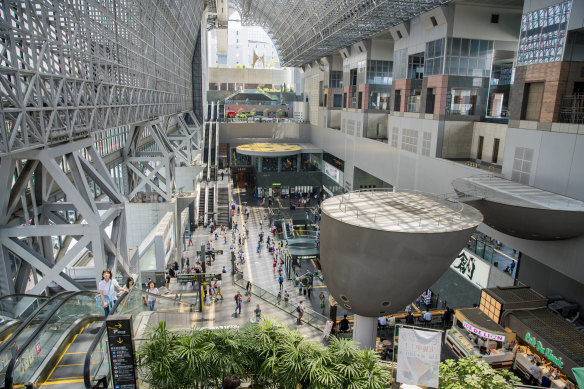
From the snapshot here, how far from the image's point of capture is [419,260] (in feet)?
36.8

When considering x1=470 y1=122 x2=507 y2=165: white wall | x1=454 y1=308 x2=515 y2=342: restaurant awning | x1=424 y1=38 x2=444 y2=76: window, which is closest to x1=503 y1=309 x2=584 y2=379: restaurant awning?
x1=454 y1=308 x2=515 y2=342: restaurant awning

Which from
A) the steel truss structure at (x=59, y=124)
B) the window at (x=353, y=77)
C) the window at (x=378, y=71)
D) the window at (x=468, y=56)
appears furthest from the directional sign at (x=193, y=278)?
the window at (x=353, y=77)

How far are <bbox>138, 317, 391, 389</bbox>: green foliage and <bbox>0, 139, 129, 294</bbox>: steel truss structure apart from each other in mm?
4070

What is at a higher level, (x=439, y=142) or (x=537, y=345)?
(x=439, y=142)

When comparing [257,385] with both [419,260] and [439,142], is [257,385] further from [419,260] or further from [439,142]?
[439,142]

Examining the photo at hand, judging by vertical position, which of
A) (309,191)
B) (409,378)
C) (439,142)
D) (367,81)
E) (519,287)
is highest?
(367,81)

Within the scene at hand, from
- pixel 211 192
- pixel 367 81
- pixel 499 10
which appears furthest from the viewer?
pixel 211 192

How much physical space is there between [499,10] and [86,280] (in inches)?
959

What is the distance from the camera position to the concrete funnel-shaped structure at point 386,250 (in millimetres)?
11055

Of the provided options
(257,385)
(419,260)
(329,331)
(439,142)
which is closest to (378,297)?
(419,260)

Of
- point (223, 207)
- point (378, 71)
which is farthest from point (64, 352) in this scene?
point (378, 71)

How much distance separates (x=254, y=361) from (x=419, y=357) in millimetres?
3012

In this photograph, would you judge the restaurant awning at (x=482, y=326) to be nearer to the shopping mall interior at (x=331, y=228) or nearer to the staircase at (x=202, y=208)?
the shopping mall interior at (x=331, y=228)

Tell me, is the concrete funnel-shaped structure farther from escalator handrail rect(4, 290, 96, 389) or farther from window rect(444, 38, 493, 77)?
window rect(444, 38, 493, 77)
